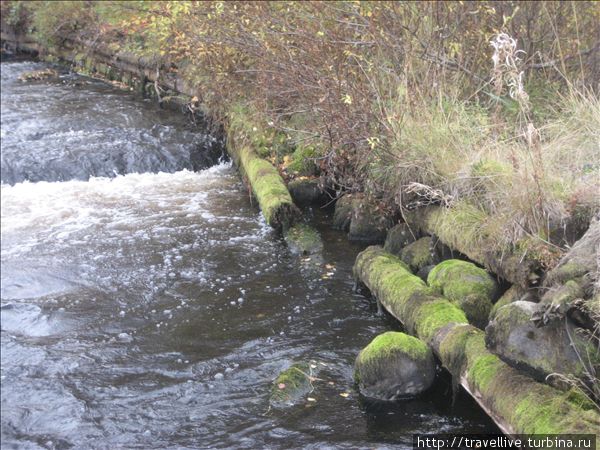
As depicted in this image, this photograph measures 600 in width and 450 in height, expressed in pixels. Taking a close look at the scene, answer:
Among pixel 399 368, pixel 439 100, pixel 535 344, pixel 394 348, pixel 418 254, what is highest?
pixel 439 100

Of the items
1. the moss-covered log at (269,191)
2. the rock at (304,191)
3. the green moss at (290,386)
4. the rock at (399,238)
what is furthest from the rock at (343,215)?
the green moss at (290,386)

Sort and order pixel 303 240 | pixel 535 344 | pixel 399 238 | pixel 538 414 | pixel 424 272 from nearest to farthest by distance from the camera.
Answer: pixel 538 414, pixel 535 344, pixel 424 272, pixel 399 238, pixel 303 240

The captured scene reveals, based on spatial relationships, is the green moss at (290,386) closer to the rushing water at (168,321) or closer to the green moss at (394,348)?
the rushing water at (168,321)

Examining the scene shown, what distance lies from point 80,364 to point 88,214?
4329mm

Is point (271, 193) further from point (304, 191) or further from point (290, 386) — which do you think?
point (290, 386)

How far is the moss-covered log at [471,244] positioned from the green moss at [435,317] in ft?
1.82

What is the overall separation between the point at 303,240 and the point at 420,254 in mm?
1766

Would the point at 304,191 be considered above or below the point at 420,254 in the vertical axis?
above

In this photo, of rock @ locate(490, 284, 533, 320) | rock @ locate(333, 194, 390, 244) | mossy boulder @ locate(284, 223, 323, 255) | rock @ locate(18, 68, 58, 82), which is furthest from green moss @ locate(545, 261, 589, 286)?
rock @ locate(18, 68, 58, 82)

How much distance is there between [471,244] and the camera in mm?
6508

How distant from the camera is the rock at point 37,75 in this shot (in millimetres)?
19062

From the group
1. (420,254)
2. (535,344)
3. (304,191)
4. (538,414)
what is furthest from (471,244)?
(304,191)

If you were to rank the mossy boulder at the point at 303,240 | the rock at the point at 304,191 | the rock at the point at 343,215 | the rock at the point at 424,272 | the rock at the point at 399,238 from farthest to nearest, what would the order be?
the rock at the point at 304,191
the rock at the point at 343,215
the mossy boulder at the point at 303,240
the rock at the point at 399,238
the rock at the point at 424,272

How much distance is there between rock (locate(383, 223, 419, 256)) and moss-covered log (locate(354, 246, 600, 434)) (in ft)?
2.78
